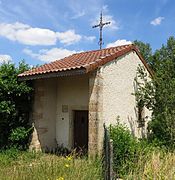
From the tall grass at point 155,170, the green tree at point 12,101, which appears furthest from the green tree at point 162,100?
the green tree at point 12,101

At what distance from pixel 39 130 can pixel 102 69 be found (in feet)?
13.8

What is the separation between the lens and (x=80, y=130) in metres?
13.4

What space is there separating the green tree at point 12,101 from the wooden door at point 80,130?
2235 millimetres

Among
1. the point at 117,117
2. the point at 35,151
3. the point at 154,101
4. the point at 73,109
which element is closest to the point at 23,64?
the point at 73,109

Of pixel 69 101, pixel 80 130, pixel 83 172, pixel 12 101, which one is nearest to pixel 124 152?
pixel 83 172

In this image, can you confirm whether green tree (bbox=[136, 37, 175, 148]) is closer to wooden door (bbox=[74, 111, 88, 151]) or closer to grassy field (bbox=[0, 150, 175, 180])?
wooden door (bbox=[74, 111, 88, 151])

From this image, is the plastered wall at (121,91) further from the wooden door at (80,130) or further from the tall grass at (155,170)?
the tall grass at (155,170)

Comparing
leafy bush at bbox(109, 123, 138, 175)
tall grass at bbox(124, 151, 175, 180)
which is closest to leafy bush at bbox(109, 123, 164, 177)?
leafy bush at bbox(109, 123, 138, 175)

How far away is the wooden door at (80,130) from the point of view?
520 inches

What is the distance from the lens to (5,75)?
12.2 metres

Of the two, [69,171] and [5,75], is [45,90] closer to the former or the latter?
[5,75]

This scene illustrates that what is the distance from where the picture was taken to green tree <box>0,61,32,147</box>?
39.2 ft

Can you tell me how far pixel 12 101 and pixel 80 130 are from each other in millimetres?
3331

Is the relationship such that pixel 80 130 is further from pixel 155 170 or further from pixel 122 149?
pixel 155 170
